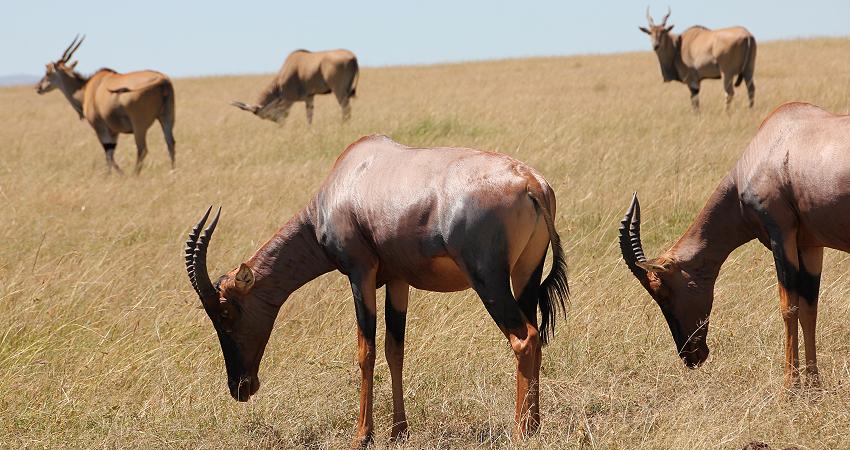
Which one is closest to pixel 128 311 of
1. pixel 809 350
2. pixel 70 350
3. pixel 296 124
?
pixel 70 350

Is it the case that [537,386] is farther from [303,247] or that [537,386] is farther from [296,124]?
[296,124]

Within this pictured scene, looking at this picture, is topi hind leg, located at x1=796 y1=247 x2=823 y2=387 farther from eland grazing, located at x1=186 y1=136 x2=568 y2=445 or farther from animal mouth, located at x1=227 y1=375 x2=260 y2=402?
animal mouth, located at x1=227 y1=375 x2=260 y2=402

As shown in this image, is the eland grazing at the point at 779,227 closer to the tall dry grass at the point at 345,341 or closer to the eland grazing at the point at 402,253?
the tall dry grass at the point at 345,341

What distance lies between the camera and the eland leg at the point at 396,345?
5098mm

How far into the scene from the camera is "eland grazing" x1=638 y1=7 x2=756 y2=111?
19.5 m

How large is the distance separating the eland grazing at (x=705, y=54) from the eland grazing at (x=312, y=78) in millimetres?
6584

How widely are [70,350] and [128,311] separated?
0.62m

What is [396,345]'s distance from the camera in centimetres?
515

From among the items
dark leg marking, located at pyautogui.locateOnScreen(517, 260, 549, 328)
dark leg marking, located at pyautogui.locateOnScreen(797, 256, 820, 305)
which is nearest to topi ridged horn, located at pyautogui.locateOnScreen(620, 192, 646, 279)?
dark leg marking, located at pyautogui.locateOnScreen(797, 256, 820, 305)

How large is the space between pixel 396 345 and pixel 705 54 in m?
16.7

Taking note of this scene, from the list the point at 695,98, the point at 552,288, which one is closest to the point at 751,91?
the point at 695,98

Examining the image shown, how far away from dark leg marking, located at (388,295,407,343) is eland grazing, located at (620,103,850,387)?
52.9 inches

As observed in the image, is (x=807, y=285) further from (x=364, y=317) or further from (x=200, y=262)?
(x=200, y=262)

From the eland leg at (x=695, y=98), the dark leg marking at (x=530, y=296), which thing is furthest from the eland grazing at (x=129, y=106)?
the dark leg marking at (x=530, y=296)
